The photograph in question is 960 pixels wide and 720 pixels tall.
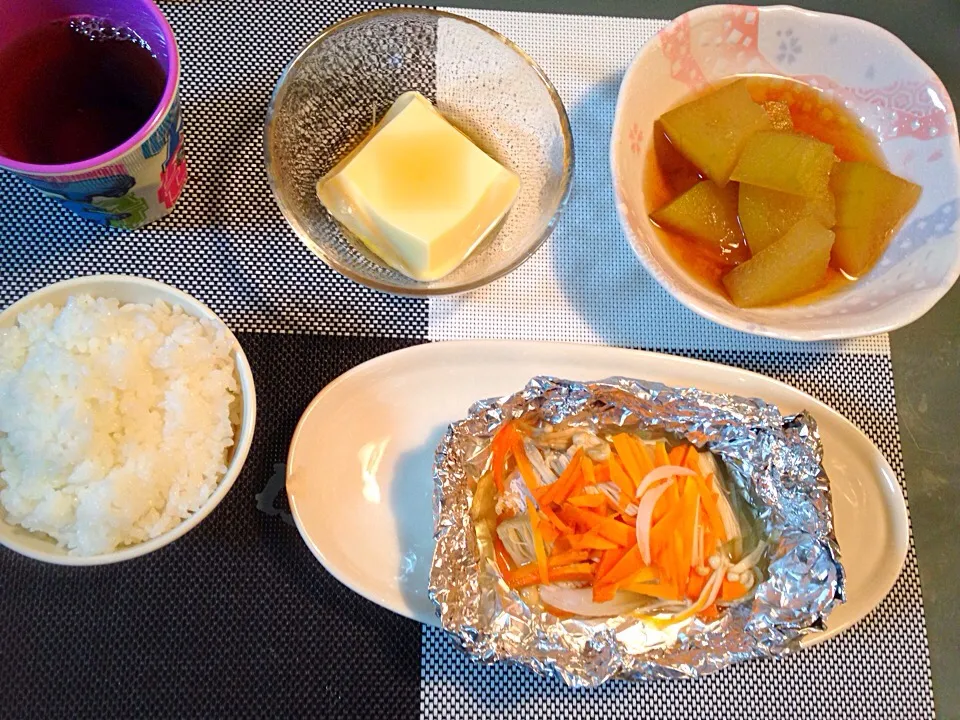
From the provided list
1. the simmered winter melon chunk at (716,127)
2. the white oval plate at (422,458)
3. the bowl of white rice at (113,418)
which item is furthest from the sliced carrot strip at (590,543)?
the simmered winter melon chunk at (716,127)

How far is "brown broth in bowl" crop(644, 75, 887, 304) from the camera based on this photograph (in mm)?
1248

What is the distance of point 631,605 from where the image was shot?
3.69ft

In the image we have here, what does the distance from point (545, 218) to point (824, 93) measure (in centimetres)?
63

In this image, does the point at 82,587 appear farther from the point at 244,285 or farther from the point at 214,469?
the point at 244,285

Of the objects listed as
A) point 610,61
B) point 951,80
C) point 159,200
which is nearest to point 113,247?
point 159,200

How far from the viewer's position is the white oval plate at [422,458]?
1.12 m

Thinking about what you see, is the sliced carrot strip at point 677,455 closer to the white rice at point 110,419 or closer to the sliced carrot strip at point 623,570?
the sliced carrot strip at point 623,570

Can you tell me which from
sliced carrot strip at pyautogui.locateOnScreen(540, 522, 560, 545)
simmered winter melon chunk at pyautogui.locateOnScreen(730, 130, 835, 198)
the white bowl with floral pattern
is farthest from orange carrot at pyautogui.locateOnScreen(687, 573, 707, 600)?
simmered winter melon chunk at pyautogui.locateOnScreen(730, 130, 835, 198)

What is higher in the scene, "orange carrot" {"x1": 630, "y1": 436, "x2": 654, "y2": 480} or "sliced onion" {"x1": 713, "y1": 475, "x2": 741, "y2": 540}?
"orange carrot" {"x1": 630, "y1": 436, "x2": 654, "y2": 480}

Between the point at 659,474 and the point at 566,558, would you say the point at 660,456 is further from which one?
the point at 566,558

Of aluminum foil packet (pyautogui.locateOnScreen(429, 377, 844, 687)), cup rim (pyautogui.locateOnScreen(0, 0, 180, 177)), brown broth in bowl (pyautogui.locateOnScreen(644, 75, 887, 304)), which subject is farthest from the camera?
brown broth in bowl (pyautogui.locateOnScreen(644, 75, 887, 304))

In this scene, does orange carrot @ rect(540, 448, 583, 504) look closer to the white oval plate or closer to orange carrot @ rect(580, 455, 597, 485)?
orange carrot @ rect(580, 455, 597, 485)

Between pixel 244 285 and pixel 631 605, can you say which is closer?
pixel 631 605

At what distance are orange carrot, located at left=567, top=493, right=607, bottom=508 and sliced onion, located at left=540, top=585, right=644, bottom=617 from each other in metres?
0.13
